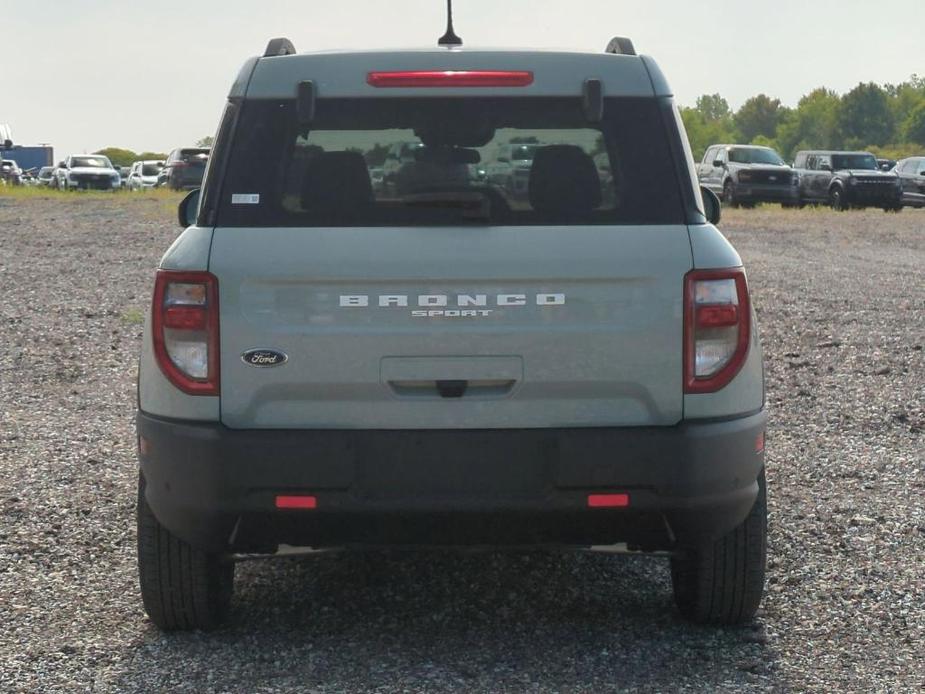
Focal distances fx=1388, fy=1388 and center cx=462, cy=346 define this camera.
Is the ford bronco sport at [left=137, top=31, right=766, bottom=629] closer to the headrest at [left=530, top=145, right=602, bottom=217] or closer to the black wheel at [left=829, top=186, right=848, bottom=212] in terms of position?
the headrest at [left=530, top=145, right=602, bottom=217]

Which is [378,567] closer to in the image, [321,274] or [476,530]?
[476,530]

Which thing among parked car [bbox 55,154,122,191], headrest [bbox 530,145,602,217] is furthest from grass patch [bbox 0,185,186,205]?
headrest [bbox 530,145,602,217]

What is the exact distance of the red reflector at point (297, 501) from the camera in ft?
13.1

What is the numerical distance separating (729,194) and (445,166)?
31.7 m

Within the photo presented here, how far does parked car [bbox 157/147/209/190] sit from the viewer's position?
128 feet

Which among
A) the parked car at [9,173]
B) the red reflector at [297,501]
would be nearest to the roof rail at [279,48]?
the red reflector at [297,501]

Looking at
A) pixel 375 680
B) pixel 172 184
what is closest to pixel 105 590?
pixel 375 680

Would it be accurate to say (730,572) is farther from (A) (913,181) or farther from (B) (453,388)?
(A) (913,181)

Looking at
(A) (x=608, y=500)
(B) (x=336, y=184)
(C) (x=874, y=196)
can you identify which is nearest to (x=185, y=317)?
(B) (x=336, y=184)

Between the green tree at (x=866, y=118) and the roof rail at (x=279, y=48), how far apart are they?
157 meters

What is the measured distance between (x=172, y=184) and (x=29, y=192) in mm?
4200

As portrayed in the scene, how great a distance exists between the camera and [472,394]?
3.98m

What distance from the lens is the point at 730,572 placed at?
451 centimetres

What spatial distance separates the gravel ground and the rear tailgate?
839mm
